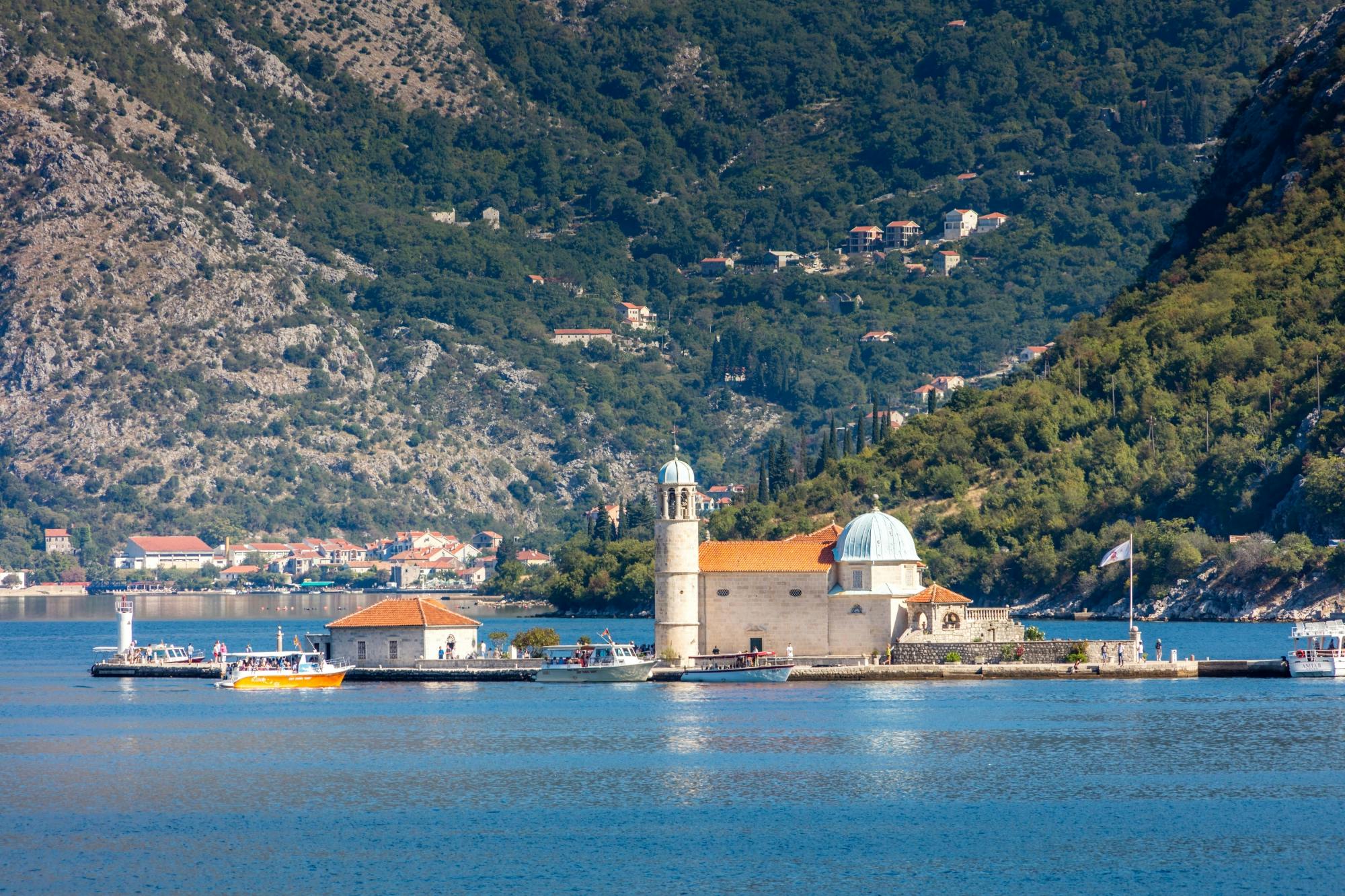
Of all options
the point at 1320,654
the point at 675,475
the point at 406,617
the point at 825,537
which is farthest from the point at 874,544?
the point at 406,617

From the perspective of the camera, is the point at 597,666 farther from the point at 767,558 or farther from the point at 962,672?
the point at 962,672

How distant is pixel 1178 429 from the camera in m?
164

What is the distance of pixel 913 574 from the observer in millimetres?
91625

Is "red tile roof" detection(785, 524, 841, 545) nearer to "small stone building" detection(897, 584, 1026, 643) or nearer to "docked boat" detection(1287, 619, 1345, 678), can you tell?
"small stone building" detection(897, 584, 1026, 643)

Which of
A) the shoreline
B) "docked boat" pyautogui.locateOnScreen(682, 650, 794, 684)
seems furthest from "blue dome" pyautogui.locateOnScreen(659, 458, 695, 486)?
the shoreline

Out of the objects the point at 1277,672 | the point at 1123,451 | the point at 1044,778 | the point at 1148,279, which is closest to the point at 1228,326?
the point at 1123,451

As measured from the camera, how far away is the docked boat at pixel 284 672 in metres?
98.7

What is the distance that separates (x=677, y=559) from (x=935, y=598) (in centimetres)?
993

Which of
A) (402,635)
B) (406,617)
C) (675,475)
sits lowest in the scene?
(402,635)

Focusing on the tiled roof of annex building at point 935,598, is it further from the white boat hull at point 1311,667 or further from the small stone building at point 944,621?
the white boat hull at point 1311,667

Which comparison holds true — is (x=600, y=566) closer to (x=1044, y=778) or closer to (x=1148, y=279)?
(x=1148, y=279)

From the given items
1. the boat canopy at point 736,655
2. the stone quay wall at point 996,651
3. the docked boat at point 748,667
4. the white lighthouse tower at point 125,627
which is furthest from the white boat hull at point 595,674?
the white lighthouse tower at point 125,627

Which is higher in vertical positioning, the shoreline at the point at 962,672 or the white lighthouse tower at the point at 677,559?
the white lighthouse tower at the point at 677,559

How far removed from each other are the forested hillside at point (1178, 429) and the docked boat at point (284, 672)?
59.0 m
